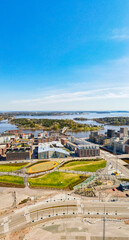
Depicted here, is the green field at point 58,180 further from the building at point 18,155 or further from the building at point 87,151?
the building at point 18,155

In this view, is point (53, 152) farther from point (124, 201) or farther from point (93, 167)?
point (124, 201)

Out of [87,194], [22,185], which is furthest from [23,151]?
[87,194]

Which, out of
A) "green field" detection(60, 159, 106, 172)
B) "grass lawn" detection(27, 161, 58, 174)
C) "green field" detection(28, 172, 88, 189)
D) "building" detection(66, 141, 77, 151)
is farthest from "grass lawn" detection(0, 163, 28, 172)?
"building" detection(66, 141, 77, 151)

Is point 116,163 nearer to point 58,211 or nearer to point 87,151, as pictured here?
point 87,151

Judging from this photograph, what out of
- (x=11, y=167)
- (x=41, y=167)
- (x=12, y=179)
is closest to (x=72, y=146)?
(x=41, y=167)

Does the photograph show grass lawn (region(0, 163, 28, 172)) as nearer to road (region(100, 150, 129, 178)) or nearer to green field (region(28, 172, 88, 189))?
green field (region(28, 172, 88, 189))

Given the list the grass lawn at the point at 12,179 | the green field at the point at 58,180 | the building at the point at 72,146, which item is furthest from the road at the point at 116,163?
the grass lawn at the point at 12,179
